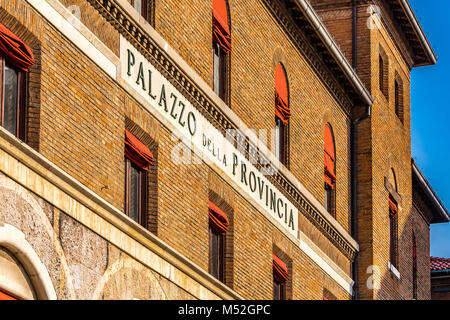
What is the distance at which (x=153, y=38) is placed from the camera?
19297mm

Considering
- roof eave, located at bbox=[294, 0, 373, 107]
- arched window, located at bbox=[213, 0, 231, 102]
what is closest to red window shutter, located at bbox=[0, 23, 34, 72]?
arched window, located at bbox=[213, 0, 231, 102]

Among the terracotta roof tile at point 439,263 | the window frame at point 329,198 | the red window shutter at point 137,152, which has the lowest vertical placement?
the red window shutter at point 137,152

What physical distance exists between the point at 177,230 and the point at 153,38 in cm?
319

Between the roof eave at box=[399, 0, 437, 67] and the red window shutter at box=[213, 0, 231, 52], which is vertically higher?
the roof eave at box=[399, 0, 437, 67]

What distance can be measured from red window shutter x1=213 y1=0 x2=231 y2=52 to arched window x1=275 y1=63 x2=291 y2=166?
321 centimetres

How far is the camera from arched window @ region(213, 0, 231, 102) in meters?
22.8

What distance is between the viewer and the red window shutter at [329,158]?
2959cm

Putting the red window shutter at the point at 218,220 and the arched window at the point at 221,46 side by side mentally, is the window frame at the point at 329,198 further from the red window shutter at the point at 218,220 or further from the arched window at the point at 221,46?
the red window shutter at the point at 218,220

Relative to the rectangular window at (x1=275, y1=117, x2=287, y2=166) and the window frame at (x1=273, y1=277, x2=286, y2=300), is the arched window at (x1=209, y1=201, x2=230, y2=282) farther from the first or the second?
the rectangular window at (x1=275, y1=117, x2=287, y2=166)

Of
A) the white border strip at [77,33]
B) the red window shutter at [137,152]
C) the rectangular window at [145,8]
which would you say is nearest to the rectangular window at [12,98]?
the white border strip at [77,33]

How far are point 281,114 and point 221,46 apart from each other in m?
3.83

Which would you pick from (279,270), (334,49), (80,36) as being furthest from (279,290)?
(80,36)

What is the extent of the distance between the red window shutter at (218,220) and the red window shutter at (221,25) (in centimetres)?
321
